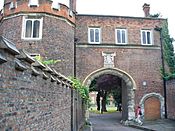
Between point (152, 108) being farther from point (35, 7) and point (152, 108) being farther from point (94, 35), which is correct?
point (35, 7)

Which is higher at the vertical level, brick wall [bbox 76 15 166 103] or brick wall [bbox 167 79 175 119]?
brick wall [bbox 76 15 166 103]

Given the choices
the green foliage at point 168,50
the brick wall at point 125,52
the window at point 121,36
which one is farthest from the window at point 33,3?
the green foliage at point 168,50

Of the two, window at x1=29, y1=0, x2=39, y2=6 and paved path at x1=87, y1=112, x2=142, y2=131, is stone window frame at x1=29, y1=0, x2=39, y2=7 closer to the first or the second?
window at x1=29, y1=0, x2=39, y2=6

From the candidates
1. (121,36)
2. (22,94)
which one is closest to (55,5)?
(121,36)

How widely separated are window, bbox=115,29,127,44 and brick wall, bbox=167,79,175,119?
536 cm

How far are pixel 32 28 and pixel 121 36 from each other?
27.3 ft

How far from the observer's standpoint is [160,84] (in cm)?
2217

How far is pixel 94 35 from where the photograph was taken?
72.6ft

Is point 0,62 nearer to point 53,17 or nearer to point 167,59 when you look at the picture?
point 53,17

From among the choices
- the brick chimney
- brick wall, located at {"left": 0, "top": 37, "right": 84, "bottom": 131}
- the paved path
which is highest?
the brick chimney

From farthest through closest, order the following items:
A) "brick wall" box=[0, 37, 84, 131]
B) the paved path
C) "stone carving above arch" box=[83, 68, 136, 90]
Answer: "stone carving above arch" box=[83, 68, 136, 90] → the paved path → "brick wall" box=[0, 37, 84, 131]

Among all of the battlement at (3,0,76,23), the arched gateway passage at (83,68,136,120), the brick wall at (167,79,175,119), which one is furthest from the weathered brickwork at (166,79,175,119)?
the battlement at (3,0,76,23)

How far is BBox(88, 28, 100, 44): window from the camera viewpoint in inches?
868

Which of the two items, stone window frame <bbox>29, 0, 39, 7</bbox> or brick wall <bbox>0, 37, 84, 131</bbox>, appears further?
Answer: stone window frame <bbox>29, 0, 39, 7</bbox>
